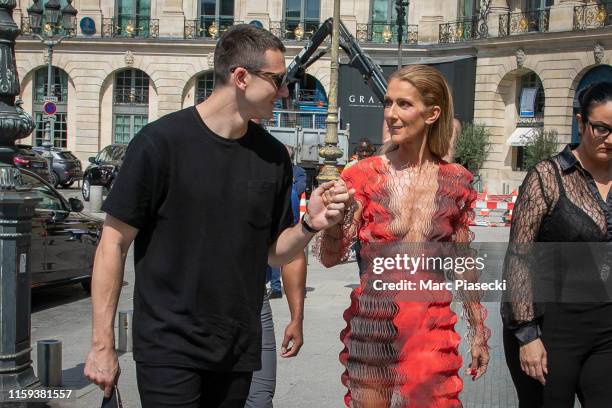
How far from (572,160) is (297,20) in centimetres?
4407

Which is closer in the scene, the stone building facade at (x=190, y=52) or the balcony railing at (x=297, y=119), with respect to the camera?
the balcony railing at (x=297, y=119)

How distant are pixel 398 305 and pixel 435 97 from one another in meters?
0.88

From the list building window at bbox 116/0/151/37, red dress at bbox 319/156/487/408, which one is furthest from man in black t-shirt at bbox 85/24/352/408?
building window at bbox 116/0/151/37

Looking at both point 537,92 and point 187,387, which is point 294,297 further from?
point 537,92

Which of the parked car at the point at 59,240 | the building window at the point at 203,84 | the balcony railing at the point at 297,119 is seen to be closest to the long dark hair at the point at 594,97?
the parked car at the point at 59,240

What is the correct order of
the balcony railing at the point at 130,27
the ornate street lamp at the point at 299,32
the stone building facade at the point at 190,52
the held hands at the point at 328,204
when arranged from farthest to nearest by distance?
1. the balcony railing at the point at 130,27
2. the ornate street lamp at the point at 299,32
3. the stone building facade at the point at 190,52
4. the held hands at the point at 328,204

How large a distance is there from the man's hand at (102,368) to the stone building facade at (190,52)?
38231mm

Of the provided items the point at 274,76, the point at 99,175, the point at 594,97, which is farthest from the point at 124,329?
the point at 99,175

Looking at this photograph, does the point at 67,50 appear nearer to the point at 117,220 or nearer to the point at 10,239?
the point at 10,239

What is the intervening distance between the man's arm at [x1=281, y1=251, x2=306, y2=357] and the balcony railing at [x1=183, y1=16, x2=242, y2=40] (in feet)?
144

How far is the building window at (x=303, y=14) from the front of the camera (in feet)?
153

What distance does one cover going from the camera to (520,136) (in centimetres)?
3959

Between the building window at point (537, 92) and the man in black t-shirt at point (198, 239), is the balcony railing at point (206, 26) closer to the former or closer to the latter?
the building window at point (537, 92)

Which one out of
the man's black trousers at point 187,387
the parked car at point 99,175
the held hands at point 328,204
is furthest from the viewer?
the parked car at point 99,175
